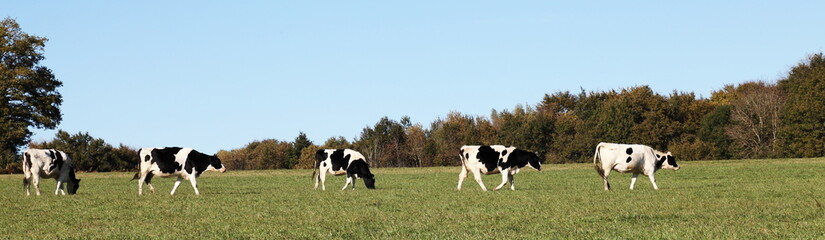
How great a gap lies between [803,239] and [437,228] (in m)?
5.49

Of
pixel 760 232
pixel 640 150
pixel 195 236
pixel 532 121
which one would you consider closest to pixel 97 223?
pixel 195 236

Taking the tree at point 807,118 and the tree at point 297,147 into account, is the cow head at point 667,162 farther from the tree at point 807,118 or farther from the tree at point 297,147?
the tree at point 297,147

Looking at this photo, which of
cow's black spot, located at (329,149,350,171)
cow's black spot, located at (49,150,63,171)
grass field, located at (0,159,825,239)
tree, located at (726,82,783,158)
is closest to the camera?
grass field, located at (0,159,825,239)

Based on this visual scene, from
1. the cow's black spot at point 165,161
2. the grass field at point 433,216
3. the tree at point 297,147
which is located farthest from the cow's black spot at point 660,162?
the tree at point 297,147

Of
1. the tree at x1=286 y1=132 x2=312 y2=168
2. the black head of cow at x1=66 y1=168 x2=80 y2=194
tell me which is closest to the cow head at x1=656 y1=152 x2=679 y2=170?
the black head of cow at x1=66 y1=168 x2=80 y2=194

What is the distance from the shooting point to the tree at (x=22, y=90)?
7169cm

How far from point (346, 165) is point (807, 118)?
62806 mm

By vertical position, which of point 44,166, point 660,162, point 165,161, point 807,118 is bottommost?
point 660,162

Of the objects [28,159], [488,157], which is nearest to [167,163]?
[28,159]

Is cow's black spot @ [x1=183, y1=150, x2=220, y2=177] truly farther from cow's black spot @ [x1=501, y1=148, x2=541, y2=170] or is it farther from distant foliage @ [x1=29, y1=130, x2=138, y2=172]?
distant foliage @ [x1=29, y1=130, x2=138, y2=172]

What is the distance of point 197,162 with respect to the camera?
99.6ft

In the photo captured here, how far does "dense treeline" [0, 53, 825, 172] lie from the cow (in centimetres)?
4856

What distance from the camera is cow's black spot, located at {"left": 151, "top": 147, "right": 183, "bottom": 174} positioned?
2970cm

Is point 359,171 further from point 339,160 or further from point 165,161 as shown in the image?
point 165,161
